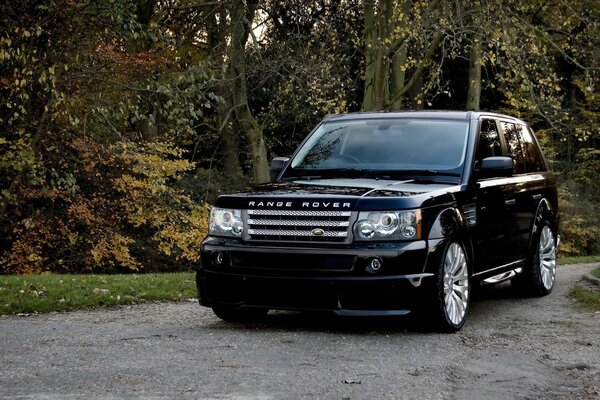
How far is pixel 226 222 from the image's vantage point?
8.22 meters

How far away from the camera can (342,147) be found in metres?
9.32

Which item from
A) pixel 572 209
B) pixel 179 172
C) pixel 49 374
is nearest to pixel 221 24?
pixel 179 172

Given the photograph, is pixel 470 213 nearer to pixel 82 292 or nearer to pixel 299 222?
pixel 299 222

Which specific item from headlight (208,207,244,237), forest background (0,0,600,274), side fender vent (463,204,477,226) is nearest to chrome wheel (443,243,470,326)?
side fender vent (463,204,477,226)

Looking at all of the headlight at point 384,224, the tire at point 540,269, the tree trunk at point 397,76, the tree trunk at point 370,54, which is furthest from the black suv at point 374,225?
the tree trunk at point 397,76

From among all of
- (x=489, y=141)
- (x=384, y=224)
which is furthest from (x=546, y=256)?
(x=384, y=224)

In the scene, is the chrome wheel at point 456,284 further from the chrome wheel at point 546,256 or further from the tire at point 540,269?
the chrome wheel at point 546,256

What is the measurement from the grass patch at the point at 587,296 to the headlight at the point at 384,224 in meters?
3.38

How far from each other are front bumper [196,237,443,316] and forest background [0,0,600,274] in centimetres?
758

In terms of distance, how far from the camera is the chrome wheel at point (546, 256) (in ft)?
35.7

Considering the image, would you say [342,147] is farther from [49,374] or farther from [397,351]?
[49,374]

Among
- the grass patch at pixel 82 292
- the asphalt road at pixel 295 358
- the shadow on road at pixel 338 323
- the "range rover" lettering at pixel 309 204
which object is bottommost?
the grass patch at pixel 82 292

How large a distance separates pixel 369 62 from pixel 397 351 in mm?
15502

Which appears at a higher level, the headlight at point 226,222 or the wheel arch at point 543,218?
the headlight at point 226,222
